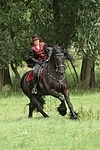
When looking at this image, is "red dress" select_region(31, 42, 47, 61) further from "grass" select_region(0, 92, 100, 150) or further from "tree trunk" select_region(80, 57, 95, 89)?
"tree trunk" select_region(80, 57, 95, 89)

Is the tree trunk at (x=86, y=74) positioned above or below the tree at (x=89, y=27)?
below

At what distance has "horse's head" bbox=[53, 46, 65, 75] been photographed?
1313 cm

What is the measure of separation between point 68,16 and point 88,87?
14.5 feet

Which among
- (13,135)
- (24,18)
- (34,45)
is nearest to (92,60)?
(24,18)

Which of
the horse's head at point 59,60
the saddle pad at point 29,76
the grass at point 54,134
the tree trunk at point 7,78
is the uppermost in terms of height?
the horse's head at point 59,60

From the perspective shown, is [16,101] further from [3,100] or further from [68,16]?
[68,16]

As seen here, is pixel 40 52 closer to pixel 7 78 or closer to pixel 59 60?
pixel 59 60

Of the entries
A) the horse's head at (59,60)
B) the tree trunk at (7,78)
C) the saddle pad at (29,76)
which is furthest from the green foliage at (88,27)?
the horse's head at (59,60)

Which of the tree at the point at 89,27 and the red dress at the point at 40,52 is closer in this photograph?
the red dress at the point at 40,52

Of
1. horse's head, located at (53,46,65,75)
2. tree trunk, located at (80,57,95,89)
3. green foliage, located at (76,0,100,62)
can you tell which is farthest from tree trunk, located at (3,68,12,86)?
horse's head, located at (53,46,65,75)

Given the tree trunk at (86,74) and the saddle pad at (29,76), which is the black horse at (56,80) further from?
the tree trunk at (86,74)

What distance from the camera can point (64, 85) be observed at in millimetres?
13461

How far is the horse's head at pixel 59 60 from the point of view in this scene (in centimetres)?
1313

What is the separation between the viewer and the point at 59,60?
13.2m
